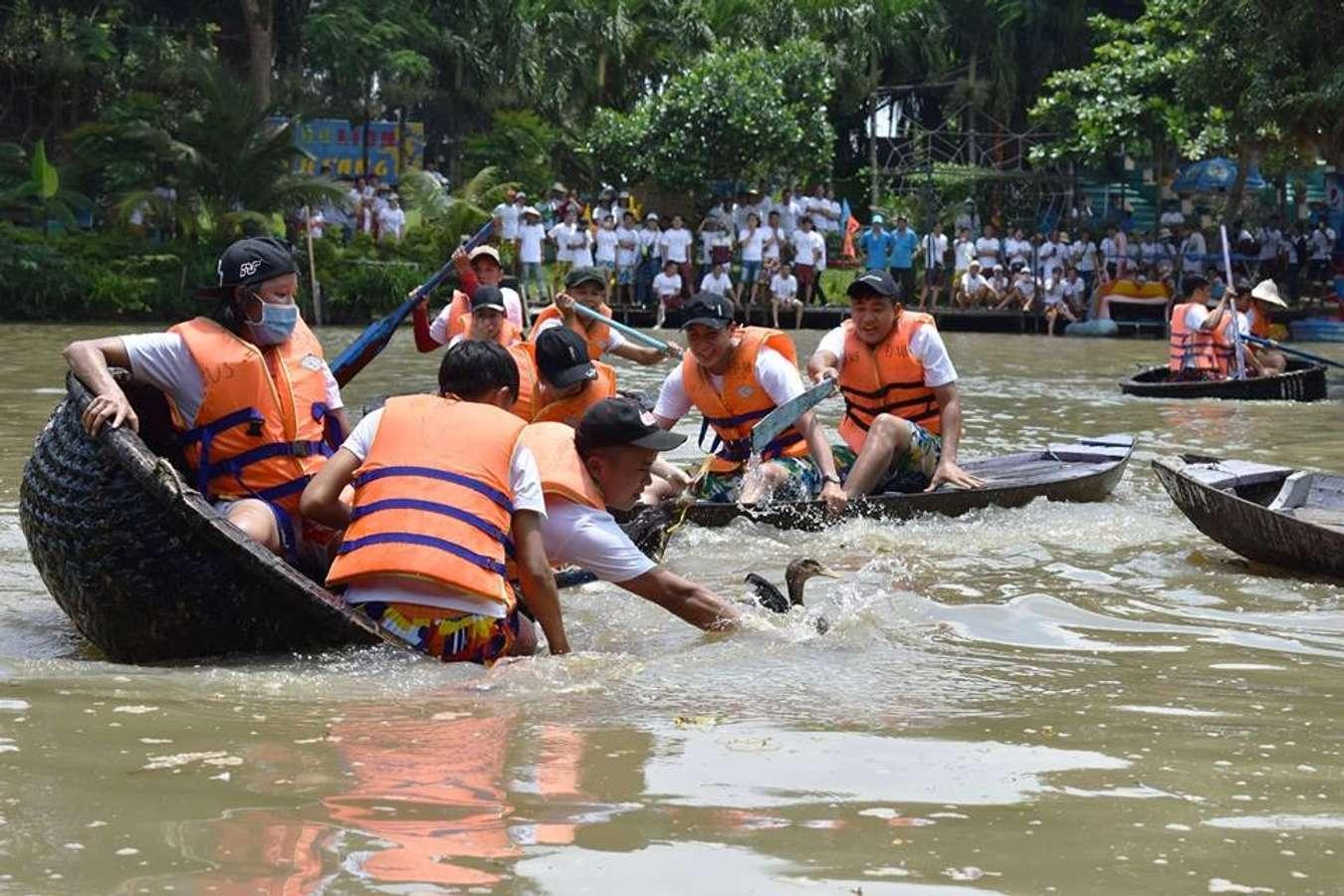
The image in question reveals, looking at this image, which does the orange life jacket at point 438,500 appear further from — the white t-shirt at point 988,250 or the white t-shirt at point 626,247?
the white t-shirt at point 988,250

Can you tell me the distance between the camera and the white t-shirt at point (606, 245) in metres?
29.3

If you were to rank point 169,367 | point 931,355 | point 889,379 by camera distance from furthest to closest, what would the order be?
point 889,379
point 931,355
point 169,367

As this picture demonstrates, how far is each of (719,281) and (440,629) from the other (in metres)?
23.1

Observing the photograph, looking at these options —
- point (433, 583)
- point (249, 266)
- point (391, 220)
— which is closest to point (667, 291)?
point (391, 220)

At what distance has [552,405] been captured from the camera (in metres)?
8.74

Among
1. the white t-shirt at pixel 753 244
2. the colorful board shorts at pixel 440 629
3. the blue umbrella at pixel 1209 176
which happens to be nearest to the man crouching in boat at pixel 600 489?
the colorful board shorts at pixel 440 629

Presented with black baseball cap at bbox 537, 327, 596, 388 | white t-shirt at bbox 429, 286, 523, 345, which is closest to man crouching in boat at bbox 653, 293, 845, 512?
black baseball cap at bbox 537, 327, 596, 388

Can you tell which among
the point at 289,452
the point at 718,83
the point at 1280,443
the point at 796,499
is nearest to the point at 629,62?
the point at 718,83

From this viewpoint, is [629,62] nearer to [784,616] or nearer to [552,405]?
[552,405]

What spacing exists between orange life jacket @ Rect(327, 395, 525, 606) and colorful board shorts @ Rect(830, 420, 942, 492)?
13.2ft

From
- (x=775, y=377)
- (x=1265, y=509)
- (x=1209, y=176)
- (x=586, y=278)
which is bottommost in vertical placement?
(x=1265, y=509)

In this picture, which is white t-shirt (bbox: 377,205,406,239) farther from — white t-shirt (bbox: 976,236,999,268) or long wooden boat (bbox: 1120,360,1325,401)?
long wooden boat (bbox: 1120,360,1325,401)

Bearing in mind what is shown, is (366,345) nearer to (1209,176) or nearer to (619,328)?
(619,328)

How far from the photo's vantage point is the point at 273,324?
6.47 metres
